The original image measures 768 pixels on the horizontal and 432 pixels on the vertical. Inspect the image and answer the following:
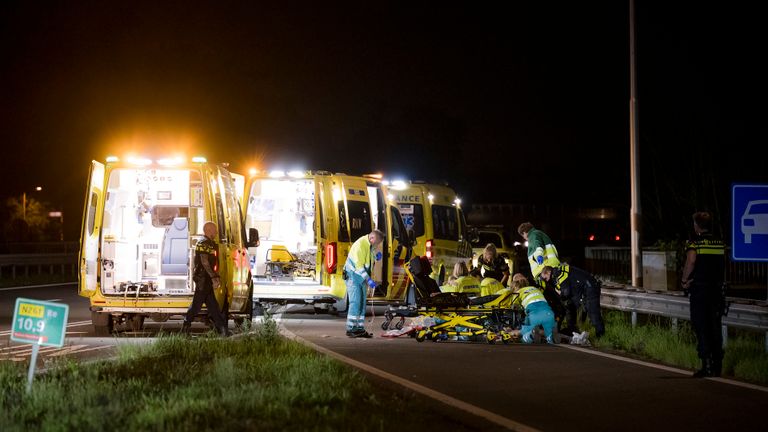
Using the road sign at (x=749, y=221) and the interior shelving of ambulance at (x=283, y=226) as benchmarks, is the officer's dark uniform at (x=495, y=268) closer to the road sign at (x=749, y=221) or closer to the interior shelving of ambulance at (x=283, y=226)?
the interior shelving of ambulance at (x=283, y=226)

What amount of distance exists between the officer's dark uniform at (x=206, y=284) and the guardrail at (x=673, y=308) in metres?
6.02

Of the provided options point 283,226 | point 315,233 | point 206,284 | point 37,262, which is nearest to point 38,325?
point 206,284

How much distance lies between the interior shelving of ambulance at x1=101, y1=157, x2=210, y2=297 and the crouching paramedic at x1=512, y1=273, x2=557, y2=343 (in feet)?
15.1

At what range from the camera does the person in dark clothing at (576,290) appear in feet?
47.6

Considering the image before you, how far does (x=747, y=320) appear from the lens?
496 inches

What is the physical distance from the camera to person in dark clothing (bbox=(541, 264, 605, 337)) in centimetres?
1452

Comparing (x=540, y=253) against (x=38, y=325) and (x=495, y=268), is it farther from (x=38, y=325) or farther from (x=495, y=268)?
(x=38, y=325)

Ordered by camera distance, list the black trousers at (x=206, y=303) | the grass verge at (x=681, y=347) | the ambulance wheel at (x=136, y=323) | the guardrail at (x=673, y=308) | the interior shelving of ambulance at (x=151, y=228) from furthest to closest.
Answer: the ambulance wheel at (x=136, y=323) → the interior shelving of ambulance at (x=151, y=228) → the black trousers at (x=206, y=303) → the guardrail at (x=673, y=308) → the grass verge at (x=681, y=347)

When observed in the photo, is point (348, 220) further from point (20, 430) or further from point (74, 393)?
point (20, 430)

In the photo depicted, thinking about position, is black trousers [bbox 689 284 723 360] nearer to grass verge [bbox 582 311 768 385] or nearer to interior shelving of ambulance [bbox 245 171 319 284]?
grass verge [bbox 582 311 768 385]

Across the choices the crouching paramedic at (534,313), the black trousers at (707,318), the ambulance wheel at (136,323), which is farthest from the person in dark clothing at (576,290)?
the ambulance wheel at (136,323)

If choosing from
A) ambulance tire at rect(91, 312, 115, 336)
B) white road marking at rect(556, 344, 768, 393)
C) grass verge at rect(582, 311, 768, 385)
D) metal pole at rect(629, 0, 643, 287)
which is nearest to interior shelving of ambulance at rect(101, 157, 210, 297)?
ambulance tire at rect(91, 312, 115, 336)

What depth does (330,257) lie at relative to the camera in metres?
18.0

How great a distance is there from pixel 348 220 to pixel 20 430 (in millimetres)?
11437
